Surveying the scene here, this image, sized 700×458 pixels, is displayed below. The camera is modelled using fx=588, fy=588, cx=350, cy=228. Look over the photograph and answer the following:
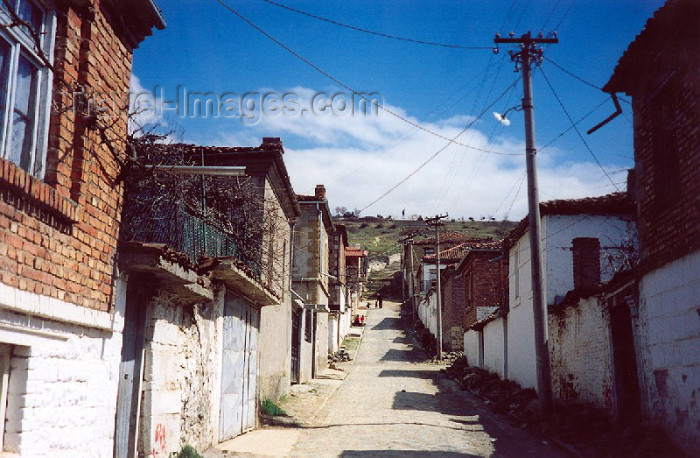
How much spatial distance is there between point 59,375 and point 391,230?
10176 centimetres

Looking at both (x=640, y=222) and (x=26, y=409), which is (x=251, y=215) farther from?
(x=26, y=409)

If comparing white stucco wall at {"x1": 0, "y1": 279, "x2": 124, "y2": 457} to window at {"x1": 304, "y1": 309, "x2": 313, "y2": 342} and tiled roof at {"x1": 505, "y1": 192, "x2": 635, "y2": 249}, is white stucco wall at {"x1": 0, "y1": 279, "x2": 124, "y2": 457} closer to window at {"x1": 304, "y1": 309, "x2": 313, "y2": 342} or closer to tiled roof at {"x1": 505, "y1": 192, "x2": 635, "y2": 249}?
tiled roof at {"x1": 505, "y1": 192, "x2": 635, "y2": 249}

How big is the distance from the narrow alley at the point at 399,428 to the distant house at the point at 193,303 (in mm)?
1233

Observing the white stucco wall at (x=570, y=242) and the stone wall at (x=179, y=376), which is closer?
the stone wall at (x=179, y=376)

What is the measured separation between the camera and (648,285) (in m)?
8.96

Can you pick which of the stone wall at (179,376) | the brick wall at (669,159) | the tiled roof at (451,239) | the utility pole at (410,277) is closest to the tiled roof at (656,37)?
the brick wall at (669,159)

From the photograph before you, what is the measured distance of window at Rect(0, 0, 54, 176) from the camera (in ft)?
14.3

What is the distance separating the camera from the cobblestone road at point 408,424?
10.2m

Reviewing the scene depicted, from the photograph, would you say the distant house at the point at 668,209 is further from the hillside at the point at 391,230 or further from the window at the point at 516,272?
the hillside at the point at 391,230

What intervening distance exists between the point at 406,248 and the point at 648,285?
187ft

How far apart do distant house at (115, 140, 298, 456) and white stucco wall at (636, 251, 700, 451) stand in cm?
633

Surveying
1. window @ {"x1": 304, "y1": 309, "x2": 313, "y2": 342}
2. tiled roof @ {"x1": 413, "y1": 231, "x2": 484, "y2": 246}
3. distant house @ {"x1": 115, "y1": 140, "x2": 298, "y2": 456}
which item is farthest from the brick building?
tiled roof @ {"x1": 413, "y1": 231, "x2": 484, "y2": 246}

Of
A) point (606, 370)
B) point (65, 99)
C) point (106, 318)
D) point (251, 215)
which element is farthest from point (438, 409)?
point (65, 99)

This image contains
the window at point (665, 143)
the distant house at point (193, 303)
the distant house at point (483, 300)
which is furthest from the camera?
the distant house at point (483, 300)
